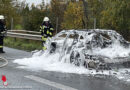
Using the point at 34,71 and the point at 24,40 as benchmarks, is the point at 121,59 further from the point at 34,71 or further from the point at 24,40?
the point at 24,40

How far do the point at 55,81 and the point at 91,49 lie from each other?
6.39 ft

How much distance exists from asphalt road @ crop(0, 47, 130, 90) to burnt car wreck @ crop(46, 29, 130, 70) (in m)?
0.62

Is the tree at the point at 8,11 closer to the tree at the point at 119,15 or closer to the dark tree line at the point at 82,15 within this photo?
the dark tree line at the point at 82,15

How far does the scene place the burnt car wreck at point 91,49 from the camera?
276 inches

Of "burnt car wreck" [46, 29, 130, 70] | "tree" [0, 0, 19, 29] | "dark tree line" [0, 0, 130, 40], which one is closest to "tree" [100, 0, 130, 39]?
"dark tree line" [0, 0, 130, 40]

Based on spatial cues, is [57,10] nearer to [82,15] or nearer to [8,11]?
[82,15]

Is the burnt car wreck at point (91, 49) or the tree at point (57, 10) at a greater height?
the tree at point (57, 10)

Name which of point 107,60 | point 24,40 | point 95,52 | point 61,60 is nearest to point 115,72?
point 107,60

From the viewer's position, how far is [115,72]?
22.5 feet

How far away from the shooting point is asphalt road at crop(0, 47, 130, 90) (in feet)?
18.1

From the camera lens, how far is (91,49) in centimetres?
746

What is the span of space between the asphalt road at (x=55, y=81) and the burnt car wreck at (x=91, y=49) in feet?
2.05

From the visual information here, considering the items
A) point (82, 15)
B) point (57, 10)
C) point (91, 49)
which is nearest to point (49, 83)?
point (91, 49)

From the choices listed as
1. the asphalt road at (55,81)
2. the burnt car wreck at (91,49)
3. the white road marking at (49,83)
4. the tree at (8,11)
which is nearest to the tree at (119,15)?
the burnt car wreck at (91,49)
